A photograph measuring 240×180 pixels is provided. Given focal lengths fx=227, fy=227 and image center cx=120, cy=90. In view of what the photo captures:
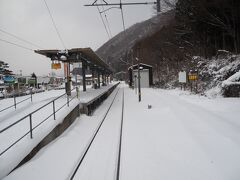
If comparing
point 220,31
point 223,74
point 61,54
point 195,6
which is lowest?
point 223,74

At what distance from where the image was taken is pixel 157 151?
665 cm

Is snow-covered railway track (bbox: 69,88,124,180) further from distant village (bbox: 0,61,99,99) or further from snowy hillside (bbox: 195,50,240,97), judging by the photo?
distant village (bbox: 0,61,99,99)

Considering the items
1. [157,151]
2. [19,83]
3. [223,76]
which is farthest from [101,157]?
[19,83]

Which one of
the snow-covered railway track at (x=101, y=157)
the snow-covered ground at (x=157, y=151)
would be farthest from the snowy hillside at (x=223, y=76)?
the snow-covered railway track at (x=101, y=157)

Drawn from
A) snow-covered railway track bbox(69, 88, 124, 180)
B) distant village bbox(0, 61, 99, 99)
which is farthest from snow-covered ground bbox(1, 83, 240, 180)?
distant village bbox(0, 61, 99, 99)

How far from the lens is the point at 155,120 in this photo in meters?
10.6

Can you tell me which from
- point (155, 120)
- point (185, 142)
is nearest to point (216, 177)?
point (185, 142)

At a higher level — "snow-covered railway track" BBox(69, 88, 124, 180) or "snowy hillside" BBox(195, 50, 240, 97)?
"snowy hillside" BBox(195, 50, 240, 97)

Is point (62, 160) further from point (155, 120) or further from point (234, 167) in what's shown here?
point (155, 120)

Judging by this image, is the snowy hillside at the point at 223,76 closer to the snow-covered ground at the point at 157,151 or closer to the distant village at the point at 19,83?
the snow-covered ground at the point at 157,151

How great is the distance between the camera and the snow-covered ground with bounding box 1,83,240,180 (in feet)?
17.5

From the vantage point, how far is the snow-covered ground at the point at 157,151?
5.32 meters

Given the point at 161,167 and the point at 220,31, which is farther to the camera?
the point at 220,31

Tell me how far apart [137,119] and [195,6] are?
12486 millimetres
